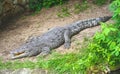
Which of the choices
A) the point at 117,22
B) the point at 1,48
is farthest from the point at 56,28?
the point at 117,22

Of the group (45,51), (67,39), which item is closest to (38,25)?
(67,39)

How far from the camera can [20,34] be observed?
8.55 m

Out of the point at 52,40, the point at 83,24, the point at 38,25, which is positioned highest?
the point at 83,24

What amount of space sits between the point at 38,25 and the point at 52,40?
49.9 inches

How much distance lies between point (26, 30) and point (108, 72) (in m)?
2.96

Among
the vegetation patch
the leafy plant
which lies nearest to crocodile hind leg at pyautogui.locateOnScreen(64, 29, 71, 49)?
the vegetation patch

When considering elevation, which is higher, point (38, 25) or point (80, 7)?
point (80, 7)

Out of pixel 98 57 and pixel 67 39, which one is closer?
pixel 98 57

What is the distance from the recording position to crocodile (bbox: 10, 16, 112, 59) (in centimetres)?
745

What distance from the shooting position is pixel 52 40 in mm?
7719

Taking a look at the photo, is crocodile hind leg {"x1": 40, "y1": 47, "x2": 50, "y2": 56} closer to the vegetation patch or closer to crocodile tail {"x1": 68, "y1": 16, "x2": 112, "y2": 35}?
the vegetation patch

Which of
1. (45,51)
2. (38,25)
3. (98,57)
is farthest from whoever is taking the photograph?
(38,25)

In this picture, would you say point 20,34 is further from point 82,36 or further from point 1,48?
point 82,36

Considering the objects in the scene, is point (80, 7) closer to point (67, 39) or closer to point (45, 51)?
point (67, 39)
